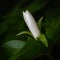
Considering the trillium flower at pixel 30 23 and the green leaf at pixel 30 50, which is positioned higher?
the trillium flower at pixel 30 23

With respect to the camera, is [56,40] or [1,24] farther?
[1,24]

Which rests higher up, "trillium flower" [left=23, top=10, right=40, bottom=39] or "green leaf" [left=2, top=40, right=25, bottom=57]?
"trillium flower" [left=23, top=10, right=40, bottom=39]

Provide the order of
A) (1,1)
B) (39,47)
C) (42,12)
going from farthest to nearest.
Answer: (1,1), (42,12), (39,47)

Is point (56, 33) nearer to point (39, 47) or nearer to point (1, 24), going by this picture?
point (39, 47)

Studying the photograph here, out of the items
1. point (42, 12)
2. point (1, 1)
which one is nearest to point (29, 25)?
point (42, 12)

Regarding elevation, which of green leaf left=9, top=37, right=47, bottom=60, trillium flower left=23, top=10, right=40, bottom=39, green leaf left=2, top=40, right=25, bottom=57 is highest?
trillium flower left=23, top=10, right=40, bottom=39

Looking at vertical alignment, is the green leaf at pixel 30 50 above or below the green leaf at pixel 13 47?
below

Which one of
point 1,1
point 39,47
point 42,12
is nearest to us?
point 39,47

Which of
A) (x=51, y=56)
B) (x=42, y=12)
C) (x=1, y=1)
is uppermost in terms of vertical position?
(x=1, y=1)

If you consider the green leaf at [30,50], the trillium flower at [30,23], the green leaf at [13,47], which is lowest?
the green leaf at [30,50]

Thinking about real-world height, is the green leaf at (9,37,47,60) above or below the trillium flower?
below

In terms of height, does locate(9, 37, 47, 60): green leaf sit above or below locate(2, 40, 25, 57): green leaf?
below
